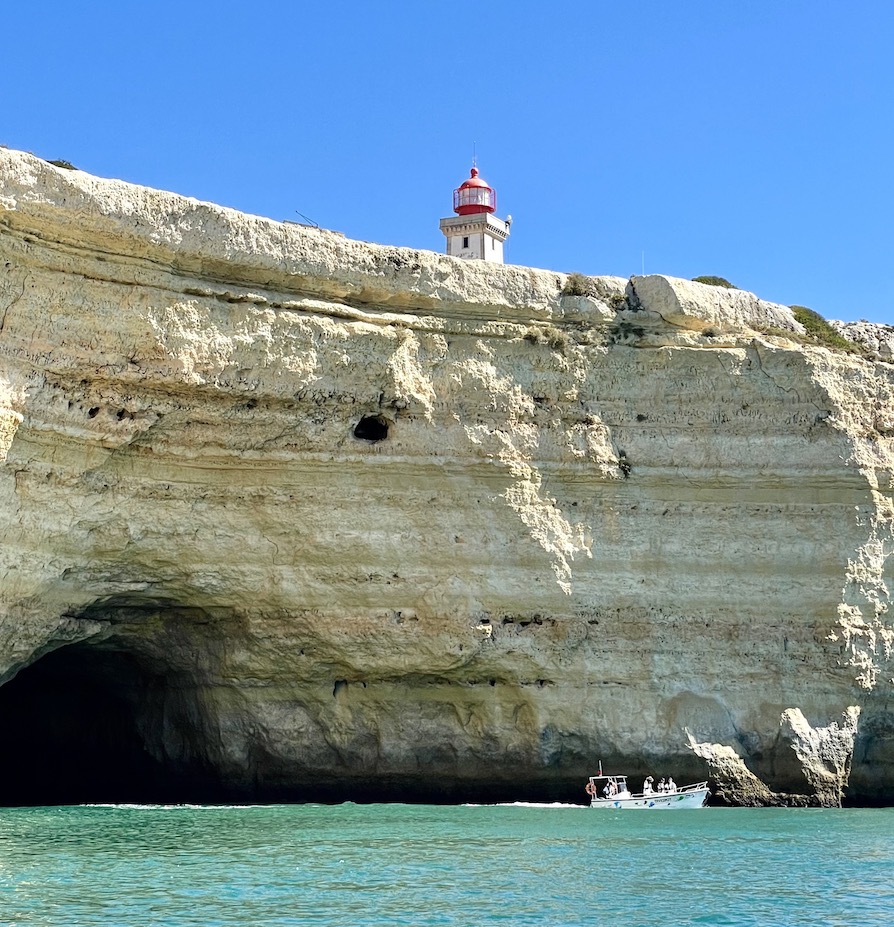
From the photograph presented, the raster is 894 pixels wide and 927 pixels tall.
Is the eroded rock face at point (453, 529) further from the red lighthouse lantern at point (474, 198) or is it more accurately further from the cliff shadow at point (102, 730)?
the red lighthouse lantern at point (474, 198)

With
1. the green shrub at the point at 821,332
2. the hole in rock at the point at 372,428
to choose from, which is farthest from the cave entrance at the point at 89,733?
the green shrub at the point at 821,332

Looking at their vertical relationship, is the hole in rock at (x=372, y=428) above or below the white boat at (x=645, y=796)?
above

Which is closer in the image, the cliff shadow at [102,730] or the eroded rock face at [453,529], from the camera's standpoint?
the eroded rock face at [453,529]

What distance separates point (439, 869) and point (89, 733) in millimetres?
12585

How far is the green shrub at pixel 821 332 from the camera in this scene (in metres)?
20.7

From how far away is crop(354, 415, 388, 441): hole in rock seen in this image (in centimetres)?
1802

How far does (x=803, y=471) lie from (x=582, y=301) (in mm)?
3835

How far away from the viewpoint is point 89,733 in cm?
2298

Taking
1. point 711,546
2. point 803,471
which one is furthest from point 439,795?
point 803,471

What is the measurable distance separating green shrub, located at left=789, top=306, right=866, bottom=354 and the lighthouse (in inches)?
956

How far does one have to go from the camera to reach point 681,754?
18594 millimetres

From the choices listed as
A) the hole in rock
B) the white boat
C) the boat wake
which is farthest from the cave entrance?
the white boat

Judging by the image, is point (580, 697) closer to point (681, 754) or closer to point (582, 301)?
point (681, 754)

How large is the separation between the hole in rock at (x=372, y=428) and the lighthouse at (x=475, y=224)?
27654mm
